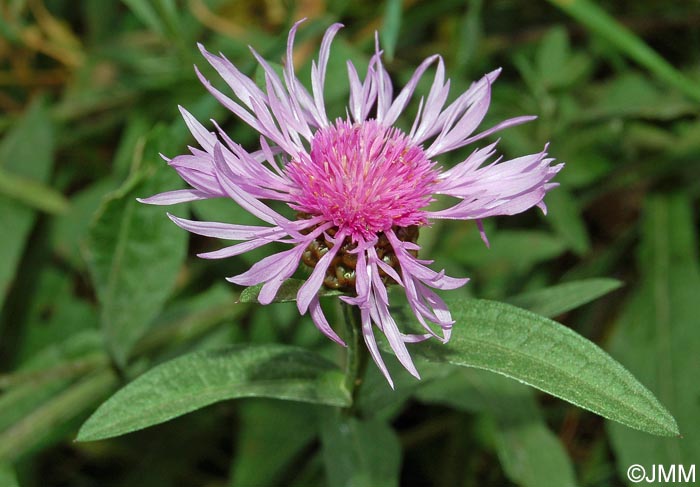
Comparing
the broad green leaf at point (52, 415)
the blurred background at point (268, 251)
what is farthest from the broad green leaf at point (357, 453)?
the broad green leaf at point (52, 415)

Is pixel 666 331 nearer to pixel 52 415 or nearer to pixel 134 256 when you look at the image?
pixel 134 256

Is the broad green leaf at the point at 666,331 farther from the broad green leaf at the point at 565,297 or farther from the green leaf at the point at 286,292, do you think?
the green leaf at the point at 286,292

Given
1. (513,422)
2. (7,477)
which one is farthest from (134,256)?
(513,422)

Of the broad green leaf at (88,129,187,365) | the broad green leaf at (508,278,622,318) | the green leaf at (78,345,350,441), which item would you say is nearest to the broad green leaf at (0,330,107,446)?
the broad green leaf at (88,129,187,365)

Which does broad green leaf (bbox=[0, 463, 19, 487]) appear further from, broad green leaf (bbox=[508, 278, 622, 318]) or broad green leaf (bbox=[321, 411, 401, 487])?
broad green leaf (bbox=[508, 278, 622, 318])

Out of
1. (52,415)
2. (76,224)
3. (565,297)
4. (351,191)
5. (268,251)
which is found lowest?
(52,415)

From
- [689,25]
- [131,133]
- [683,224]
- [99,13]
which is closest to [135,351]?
[131,133]

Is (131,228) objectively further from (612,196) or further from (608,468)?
(612,196)
